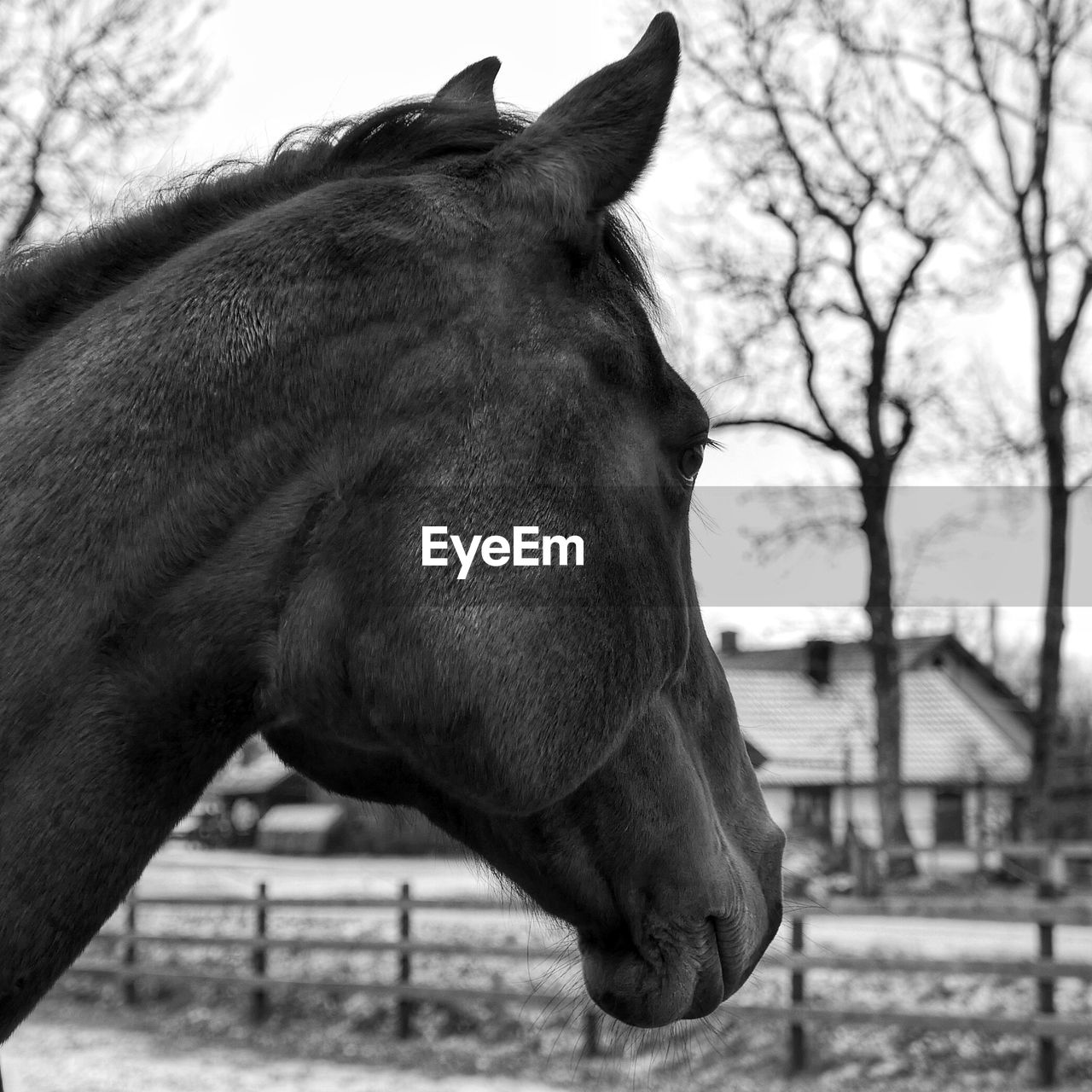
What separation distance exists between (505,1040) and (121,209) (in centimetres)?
924

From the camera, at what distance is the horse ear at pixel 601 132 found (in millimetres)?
1546

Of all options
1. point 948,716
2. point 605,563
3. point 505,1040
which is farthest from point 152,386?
point 948,716

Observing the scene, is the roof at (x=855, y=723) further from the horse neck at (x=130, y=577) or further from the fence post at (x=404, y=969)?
the horse neck at (x=130, y=577)

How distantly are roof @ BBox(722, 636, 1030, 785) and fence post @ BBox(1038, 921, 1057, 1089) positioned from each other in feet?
85.1

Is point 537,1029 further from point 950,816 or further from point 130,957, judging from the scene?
point 950,816

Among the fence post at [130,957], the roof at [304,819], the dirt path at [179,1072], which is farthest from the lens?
the roof at [304,819]

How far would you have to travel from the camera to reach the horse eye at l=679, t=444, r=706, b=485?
1.69 metres

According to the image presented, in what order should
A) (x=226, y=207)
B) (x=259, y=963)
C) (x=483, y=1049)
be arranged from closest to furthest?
(x=226, y=207) → (x=483, y=1049) → (x=259, y=963)

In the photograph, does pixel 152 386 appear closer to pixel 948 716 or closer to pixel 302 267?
pixel 302 267

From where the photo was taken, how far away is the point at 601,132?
156 centimetres

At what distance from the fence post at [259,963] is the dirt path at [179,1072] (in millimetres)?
643


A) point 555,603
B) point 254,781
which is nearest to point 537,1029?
point 555,603

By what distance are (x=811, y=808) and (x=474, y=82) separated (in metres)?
37.3

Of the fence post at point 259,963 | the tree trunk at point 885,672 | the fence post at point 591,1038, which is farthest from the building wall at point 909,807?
the fence post at point 591,1038
